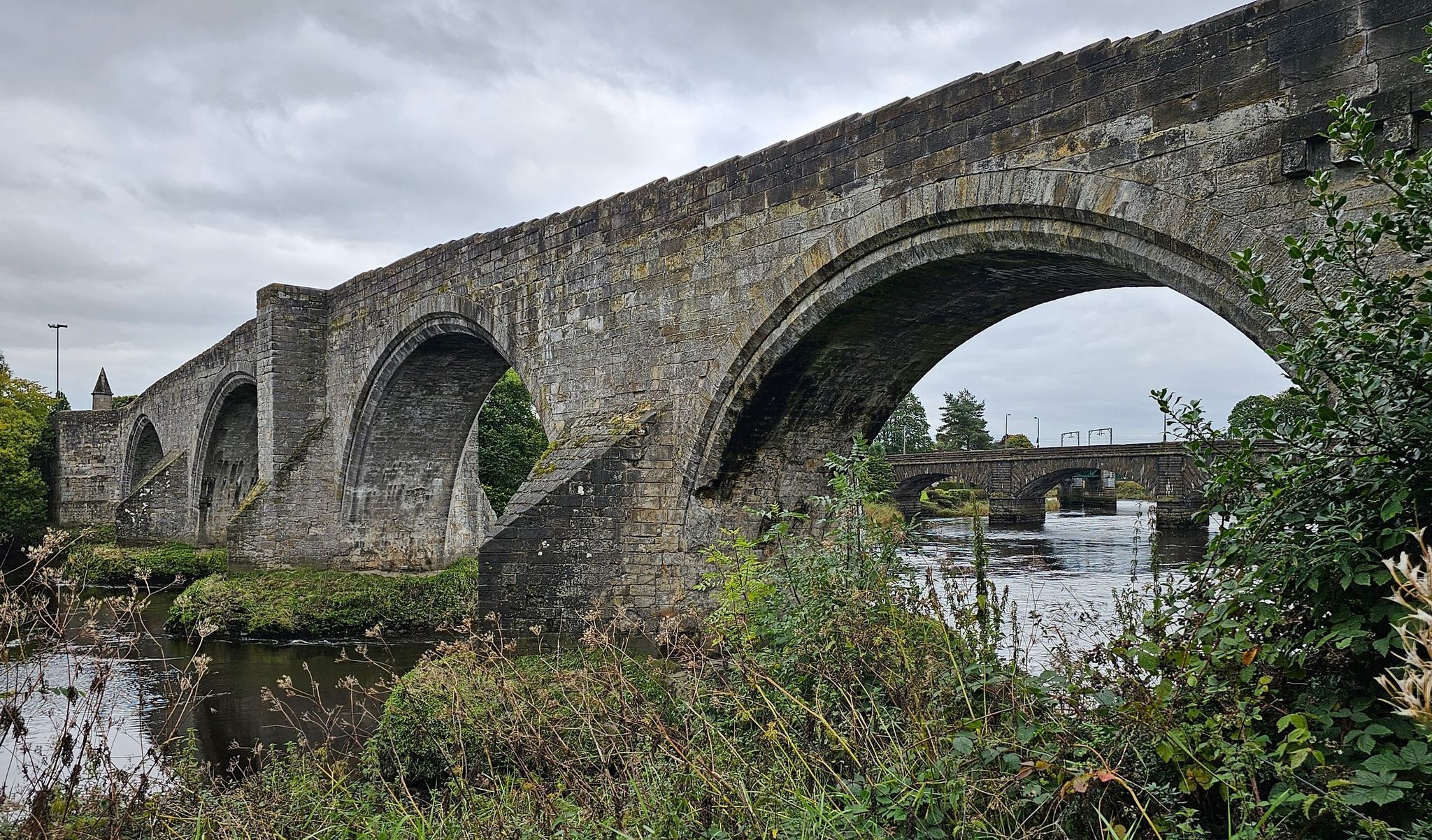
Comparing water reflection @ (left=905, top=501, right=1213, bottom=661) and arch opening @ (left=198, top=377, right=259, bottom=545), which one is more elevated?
arch opening @ (left=198, top=377, right=259, bottom=545)

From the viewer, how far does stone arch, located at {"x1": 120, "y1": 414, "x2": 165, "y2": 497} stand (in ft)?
87.7

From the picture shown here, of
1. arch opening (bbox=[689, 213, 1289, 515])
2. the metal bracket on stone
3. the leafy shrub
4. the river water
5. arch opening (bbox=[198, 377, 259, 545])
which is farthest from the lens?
arch opening (bbox=[198, 377, 259, 545])

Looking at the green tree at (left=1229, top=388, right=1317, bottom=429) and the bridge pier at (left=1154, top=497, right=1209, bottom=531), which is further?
the bridge pier at (left=1154, top=497, right=1209, bottom=531)

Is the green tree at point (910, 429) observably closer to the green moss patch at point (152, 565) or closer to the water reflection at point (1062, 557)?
the water reflection at point (1062, 557)

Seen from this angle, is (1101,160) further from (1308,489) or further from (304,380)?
(304,380)

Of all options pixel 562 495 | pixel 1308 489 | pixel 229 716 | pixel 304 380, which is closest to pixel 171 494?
pixel 304 380

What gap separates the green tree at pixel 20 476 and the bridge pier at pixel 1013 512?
2506 cm

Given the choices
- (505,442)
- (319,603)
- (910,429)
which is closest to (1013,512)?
(505,442)

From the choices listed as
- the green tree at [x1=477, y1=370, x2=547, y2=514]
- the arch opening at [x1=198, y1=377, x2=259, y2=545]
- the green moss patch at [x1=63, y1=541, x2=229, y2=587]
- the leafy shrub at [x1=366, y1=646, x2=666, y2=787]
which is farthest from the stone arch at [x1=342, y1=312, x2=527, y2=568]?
the green tree at [x1=477, y1=370, x2=547, y2=514]

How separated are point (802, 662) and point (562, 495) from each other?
4712 mm

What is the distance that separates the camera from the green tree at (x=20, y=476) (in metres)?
24.4

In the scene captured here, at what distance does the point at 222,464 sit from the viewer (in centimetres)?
2136

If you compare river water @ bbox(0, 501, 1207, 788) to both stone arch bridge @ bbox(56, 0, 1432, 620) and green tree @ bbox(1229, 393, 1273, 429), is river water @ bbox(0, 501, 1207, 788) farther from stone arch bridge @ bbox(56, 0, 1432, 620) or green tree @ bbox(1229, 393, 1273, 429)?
stone arch bridge @ bbox(56, 0, 1432, 620)

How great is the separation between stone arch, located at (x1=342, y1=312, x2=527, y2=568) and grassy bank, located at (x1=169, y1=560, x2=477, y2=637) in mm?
1320
